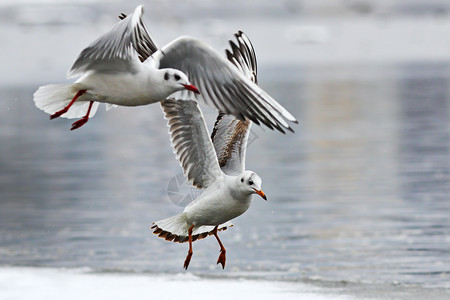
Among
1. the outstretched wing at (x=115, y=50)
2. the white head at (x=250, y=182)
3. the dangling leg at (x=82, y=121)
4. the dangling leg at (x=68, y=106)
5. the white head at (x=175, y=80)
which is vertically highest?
the outstretched wing at (x=115, y=50)

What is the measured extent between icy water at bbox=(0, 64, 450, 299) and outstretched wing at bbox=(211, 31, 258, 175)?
1.66 feet

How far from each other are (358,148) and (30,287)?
38.5 ft

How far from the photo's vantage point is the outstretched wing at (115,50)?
24.0ft

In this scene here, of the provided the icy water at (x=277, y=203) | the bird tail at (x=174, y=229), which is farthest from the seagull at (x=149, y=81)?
the icy water at (x=277, y=203)

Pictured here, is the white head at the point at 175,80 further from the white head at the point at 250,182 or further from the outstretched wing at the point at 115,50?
the white head at the point at 250,182

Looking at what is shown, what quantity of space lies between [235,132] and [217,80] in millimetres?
1216

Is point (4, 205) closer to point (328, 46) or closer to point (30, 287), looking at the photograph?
point (30, 287)

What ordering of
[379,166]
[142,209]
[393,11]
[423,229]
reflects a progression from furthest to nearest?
[393,11]
[379,166]
[142,209]
[423,229]

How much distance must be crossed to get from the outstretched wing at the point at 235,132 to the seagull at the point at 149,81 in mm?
907

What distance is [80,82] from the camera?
24.7 feet

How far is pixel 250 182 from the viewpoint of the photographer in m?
8.13

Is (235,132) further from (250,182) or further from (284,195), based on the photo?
(284,195)

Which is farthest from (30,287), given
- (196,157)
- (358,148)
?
(358,148)

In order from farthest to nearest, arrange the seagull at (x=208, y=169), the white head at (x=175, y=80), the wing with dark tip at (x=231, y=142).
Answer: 1. the wing with dark tip at (x=231, y=142)
2. the seagull at (x=208, y=169)
3. the white head at (x=175, y=80)
